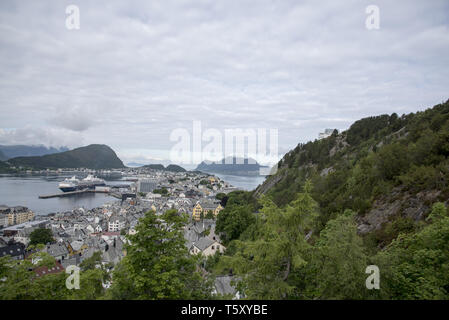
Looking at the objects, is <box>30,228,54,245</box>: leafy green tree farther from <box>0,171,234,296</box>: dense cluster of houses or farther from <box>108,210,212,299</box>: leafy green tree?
<box>108,210,212,299</box>: leafy green tree

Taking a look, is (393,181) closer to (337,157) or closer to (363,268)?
(363,268)

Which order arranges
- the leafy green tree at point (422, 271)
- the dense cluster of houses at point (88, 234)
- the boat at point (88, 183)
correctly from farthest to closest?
the boat at point (88, 183), the dense cluster of houses at point (88, 234), the leafy green tree at point (422, 271)

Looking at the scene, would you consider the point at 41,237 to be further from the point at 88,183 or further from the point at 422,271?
the point at 88,183

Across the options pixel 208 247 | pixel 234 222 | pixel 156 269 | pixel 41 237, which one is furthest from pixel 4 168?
pixel 156 269

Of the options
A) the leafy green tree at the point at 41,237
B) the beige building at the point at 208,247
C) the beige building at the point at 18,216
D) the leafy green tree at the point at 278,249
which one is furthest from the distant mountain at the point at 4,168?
the leafy green tree at the point at 278,249

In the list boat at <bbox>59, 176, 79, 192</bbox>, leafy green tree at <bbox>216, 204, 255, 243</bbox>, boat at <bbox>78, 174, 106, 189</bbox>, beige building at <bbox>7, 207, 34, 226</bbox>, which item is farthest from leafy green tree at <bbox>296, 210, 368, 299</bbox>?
boat at <bbox>78, 174, 106, 189</bbox>

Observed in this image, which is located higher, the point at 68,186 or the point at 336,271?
the point at 336,271

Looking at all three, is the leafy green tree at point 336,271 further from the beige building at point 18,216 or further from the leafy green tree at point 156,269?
the beige building at point 18,216

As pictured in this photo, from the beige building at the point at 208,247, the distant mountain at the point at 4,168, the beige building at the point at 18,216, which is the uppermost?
the distant mountain at the point at 4,168
